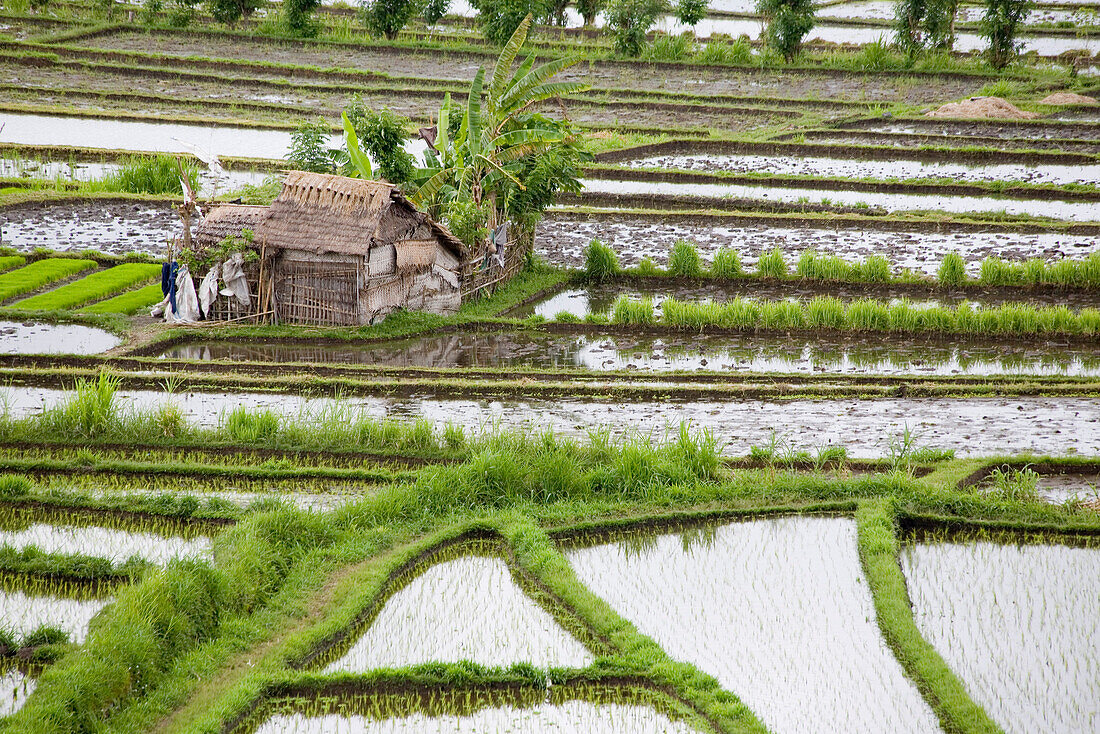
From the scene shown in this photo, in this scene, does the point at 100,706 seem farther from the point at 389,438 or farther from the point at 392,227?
the point at 392,227

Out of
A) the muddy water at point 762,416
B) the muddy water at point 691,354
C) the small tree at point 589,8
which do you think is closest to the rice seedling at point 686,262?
the muddy water at point 691,354

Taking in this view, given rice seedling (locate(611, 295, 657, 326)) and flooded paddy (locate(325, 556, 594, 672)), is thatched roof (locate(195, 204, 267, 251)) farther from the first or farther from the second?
flooded paddy (locate(325, 556, 594, 672))

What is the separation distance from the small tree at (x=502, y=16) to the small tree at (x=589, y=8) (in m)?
3.17

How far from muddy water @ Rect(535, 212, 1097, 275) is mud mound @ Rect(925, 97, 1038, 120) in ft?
26.2

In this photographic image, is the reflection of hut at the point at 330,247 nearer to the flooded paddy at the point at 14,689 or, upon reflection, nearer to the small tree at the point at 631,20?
the flooded paddy at the point at 14,689

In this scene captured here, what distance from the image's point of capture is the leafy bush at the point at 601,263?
13188 millimetres

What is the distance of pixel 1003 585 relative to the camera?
6.13m

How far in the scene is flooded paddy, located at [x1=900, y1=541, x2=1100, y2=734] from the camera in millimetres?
4961

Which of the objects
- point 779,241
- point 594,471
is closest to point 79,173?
point 779,241

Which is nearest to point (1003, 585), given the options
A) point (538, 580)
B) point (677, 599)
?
point (677, 599)

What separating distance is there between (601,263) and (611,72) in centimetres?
1484

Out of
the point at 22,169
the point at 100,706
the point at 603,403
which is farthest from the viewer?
the point at 22,169

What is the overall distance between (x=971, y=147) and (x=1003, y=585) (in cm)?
1516

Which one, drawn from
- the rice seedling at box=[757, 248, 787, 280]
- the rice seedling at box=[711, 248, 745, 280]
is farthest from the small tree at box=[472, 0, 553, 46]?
the rice seedling at box=[757, 248, 787, 280]
